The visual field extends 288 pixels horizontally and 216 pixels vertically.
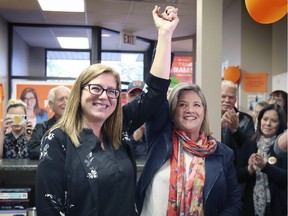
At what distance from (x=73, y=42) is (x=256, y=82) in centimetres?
385

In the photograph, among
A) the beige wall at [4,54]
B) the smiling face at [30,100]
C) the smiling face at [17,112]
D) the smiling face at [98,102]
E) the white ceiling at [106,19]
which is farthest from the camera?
the beige wall at [4,54]

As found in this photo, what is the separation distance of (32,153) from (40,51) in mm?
5316

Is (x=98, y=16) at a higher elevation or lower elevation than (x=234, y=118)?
higher

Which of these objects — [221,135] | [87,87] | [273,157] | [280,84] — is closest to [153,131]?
[87,87]

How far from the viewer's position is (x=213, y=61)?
2.34m

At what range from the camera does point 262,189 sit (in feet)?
6.48

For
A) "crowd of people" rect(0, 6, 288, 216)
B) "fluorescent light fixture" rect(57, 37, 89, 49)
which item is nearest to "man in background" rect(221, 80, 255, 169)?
"crowd of people" rect(0, 6, 288, 216)

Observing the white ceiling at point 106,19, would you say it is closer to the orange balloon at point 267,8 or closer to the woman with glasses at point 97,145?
the orange balloon at point 267,8

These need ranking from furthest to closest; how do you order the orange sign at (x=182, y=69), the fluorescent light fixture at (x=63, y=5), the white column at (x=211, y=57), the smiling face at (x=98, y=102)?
1. the orange sign at (x=182, y=69)
2. the fluorescent light fixture at (x=63, y=5)
3. the white column at (x=211, y=57)
4. the smiling face at (x=98, y=102)

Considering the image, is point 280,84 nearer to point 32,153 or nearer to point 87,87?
point 32,153

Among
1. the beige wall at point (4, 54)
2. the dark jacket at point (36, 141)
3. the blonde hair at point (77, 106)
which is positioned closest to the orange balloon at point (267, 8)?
the blonde hair at point (77, 106)

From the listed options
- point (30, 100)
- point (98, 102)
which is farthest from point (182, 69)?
point (98, 102)

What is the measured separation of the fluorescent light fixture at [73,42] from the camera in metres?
6.40

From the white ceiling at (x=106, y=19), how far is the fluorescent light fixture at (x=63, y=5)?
0.27 feet
